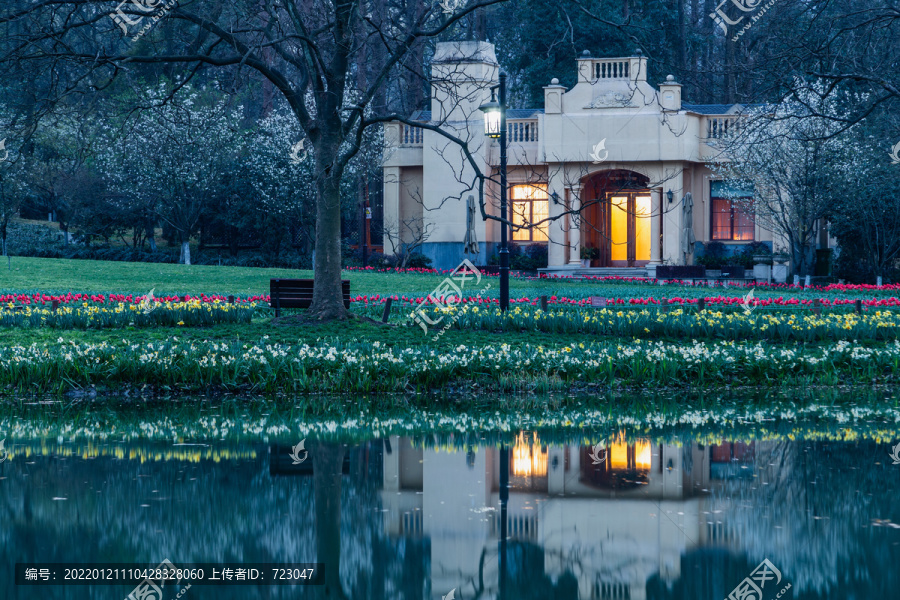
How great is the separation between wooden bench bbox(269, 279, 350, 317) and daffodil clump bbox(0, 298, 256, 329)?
46.0 inches

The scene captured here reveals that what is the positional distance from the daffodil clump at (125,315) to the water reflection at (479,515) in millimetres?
7366

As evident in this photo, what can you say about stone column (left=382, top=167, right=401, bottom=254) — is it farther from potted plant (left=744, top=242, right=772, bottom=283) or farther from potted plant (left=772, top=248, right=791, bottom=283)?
potted plant (left=772, top=248, right=791, bottom=283)

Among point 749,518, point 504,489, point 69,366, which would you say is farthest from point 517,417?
point 69,366

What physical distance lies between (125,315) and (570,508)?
11309 millimetres

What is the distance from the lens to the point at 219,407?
11.7 m

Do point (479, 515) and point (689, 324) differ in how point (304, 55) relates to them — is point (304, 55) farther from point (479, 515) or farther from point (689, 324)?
point (479, 515)

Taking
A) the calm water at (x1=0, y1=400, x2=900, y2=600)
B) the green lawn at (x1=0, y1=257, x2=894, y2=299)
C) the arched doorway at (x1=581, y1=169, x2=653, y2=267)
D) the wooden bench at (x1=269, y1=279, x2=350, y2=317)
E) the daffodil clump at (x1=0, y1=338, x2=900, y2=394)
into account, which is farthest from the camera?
the arched doorway at (x1=581, y1=169, x2=653, y2=267)

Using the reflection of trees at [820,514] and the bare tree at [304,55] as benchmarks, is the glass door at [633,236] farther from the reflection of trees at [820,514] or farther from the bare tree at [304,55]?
the reflection of trees at [820,514]

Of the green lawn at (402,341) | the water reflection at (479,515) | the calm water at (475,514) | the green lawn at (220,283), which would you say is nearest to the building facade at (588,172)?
the green lawn at (220,283)

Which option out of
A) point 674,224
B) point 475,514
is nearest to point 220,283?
point 674,224

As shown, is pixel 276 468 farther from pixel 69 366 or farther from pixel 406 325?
pixel 406 325

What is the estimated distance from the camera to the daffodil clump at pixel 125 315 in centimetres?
1598

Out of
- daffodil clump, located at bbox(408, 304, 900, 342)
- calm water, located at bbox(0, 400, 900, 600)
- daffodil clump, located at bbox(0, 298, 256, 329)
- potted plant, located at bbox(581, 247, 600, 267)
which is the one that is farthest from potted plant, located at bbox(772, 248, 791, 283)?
Result: calm water, located at bbox(0, 400, 900, 600)

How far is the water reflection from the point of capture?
536cm
